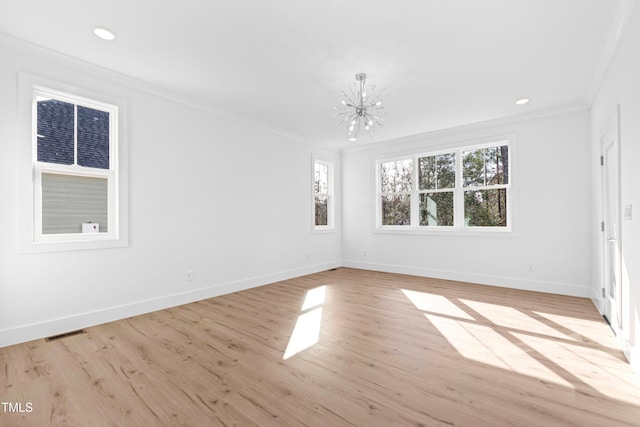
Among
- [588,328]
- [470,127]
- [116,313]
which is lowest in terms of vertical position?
[588,328]

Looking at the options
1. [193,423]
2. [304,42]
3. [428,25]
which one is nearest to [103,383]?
[193,423]

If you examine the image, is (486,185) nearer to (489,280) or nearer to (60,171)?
(489,280)

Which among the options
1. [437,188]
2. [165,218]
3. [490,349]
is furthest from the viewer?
[437,188]

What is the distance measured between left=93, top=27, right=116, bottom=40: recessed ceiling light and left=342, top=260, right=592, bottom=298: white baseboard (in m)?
5.49

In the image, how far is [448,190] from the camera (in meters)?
5.51

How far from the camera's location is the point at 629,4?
2.21 meters

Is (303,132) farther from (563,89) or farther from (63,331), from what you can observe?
(63,331)

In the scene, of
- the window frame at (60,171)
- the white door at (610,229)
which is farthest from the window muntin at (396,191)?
the window frame at (60,171)

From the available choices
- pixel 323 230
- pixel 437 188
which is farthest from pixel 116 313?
pixel 437 188

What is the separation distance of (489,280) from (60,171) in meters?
6.02

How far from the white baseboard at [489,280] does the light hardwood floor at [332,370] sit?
2.71 ft

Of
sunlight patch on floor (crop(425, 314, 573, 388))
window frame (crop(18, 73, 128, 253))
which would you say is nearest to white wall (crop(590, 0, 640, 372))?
sunlight patch on floor (crop(425, 314, 573, 388))

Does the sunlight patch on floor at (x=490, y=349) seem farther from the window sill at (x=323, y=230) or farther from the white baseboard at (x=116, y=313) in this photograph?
the window sill at (x=323, y=230)

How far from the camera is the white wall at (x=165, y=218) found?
273 cm
